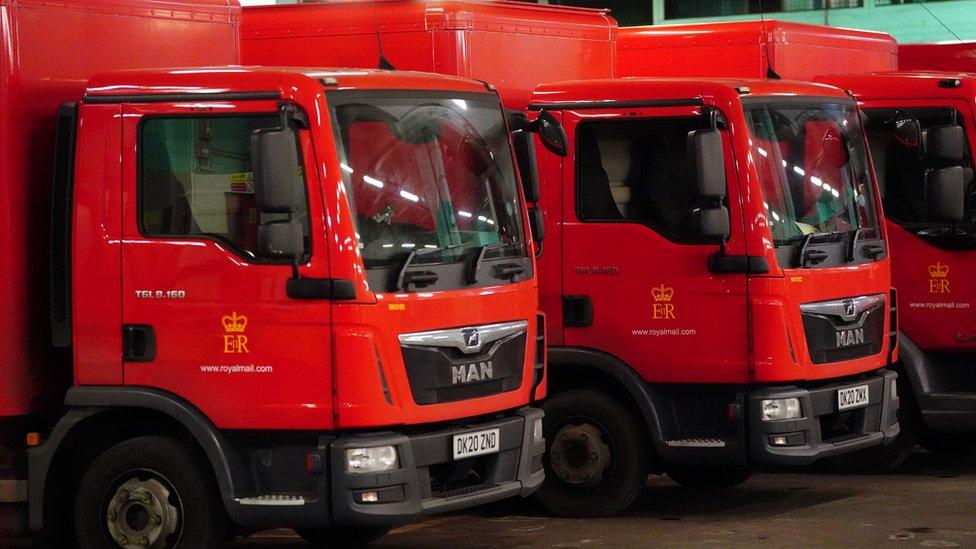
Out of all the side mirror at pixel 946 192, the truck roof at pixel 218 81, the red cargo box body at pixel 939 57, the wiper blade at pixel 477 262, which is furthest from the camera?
the red cargo box body at pixel 939 57

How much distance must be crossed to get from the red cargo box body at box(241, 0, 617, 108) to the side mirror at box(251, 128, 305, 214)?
2620 millimetres

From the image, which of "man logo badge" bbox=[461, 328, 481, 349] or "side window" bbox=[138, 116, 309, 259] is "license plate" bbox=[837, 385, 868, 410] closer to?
"man logo badge" bbox=[461, 328, 481, 349]

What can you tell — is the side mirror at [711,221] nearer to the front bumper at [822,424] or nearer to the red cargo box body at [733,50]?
the front bumper at [822,424]

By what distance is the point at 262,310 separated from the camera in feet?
27.1

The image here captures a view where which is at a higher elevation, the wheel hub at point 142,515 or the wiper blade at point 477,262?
the wiper blade at point 477,262

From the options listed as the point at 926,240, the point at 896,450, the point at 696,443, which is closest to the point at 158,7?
the point at 696,443

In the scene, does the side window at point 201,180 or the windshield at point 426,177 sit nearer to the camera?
the side window at point 201,180

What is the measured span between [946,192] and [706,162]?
239cm

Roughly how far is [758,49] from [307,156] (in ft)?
16.0

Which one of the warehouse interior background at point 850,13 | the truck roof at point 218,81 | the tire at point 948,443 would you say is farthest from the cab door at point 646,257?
the warehouse interior background at point 850,13

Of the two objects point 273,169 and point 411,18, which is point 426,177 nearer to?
point 273,169

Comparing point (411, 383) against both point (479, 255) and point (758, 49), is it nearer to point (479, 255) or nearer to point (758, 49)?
point (479, 255)

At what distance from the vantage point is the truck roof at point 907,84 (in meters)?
12.0

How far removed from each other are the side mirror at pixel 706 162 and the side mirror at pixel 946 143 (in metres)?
2.27
